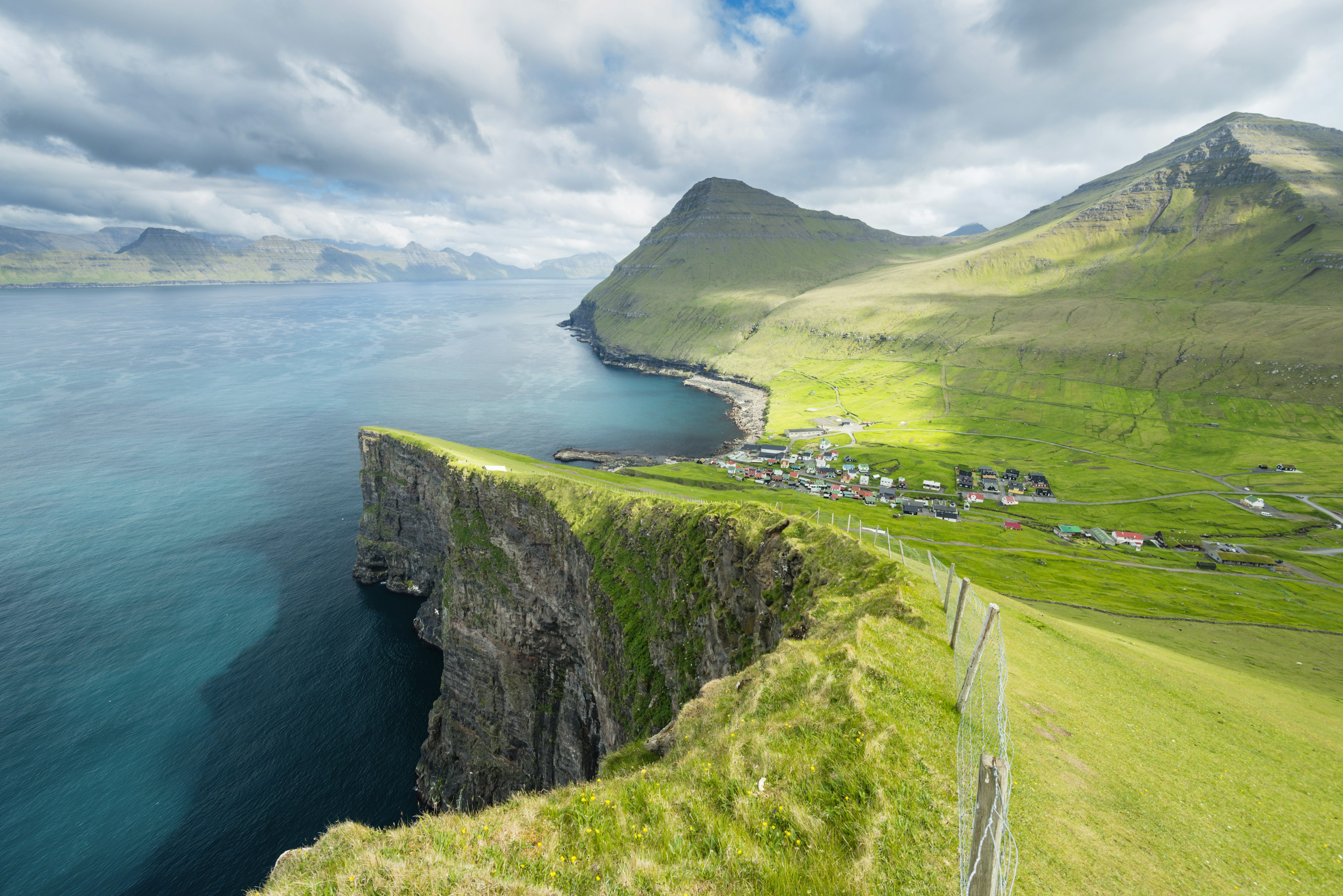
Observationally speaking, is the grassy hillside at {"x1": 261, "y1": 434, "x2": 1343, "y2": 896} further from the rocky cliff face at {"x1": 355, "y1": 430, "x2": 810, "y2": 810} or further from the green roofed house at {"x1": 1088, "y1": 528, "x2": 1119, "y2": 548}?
the green roofed house at {"x1": 1088, "y1": 528, "x2": 1119, "y2": 548}

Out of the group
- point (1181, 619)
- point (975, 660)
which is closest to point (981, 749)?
point (975, 660)

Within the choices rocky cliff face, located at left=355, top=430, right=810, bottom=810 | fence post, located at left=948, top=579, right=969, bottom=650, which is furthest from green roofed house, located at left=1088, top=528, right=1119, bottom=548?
fence post, located at left=948, top=579, right=969, bottom=650

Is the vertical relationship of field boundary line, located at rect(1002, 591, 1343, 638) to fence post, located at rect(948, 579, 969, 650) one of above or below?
below

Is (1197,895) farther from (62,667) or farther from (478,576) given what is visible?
(62,667)

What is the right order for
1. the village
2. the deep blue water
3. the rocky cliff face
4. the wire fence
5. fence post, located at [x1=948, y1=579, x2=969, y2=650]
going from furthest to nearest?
the village < the deep blue water < the rocky cliff face < fence post, located at [x1=948, y1=579, x2=969, y2=650] < the wire fence

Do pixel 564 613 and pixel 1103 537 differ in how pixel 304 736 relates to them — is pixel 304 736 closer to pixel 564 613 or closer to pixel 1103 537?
pixel 564 613

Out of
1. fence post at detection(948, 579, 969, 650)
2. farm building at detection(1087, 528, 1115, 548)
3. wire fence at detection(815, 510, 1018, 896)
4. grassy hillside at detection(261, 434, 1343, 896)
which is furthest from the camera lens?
farm building at detection(1087, 528, 1115, 548)

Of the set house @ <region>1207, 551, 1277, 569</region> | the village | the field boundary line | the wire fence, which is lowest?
the village

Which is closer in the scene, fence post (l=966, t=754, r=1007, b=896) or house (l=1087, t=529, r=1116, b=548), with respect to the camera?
fence post (l=966, t=754, r=1007, b=896)
